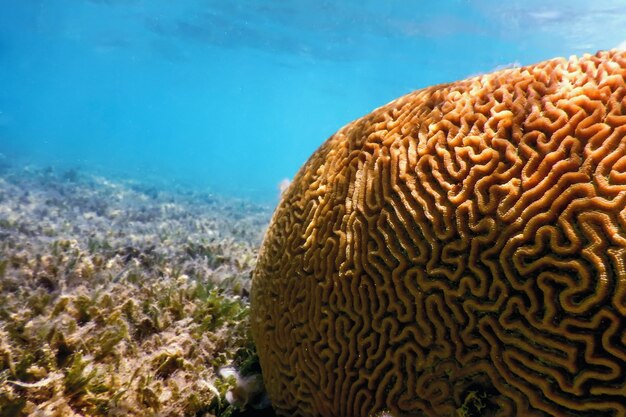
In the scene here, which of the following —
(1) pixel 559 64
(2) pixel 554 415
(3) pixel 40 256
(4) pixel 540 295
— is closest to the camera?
(2) pixel 554 415

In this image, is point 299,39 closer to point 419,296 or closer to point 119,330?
point 119,330

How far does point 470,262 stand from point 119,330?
3.03 m

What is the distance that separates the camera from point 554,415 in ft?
6.67

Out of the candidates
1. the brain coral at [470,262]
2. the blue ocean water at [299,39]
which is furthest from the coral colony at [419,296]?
the blue ocean water at [299,39]

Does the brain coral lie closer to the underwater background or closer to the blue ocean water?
the underwater background

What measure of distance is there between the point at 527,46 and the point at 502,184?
120ft

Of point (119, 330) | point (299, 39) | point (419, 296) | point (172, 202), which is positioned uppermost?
point (299, 39)

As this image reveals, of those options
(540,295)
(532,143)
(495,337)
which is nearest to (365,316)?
(495,337)

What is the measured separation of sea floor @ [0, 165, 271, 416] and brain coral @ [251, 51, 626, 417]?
72cm

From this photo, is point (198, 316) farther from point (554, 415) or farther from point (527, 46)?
point (527, 46)

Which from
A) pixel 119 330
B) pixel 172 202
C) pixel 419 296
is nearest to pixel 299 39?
pixel 172 202

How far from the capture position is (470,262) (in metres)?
2.36

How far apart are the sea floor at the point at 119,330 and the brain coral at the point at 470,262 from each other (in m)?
0.72

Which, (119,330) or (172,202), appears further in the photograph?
(172,202)
